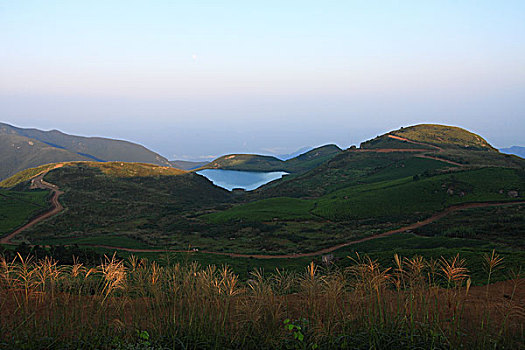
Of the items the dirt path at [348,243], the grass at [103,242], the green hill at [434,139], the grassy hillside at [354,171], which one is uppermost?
the green hill at [434,139]

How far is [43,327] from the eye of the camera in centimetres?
533

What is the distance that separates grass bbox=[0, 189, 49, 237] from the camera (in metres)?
45.5

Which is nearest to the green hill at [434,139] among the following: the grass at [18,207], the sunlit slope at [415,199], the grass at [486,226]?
the sunlit slope at [415,199]

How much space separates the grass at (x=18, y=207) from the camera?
45500 millimetres

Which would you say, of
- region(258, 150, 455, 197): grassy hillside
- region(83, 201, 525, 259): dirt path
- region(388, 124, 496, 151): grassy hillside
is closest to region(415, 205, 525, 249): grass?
region(83, 201, 525, 259): dirt path

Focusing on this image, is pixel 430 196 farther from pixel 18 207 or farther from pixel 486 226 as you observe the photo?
pixel 18 207

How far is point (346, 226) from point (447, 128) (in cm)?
13163

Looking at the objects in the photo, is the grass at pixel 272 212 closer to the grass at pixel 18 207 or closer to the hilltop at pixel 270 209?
the hilltop at pixel 270 209

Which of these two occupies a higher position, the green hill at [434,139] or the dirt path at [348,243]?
the green hill at [434,139]

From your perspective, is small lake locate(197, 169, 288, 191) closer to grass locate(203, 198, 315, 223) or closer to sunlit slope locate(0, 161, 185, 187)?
sunlit slope locate(0, 161, 185, 187)

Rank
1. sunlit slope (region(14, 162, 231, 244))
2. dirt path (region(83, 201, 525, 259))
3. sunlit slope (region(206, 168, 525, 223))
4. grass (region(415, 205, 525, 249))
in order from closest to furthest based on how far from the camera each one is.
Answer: grass (region(415, 205, 525, 249))
dirt path (region(83, 201, 525, 259))
sunlit slope (region(206, 168, 525, 223))
sunlit slope (region(14, 162, 231, 244))

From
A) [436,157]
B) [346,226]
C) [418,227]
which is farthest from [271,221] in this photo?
[436,157]

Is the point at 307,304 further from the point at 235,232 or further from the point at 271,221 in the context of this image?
the point at 271,221

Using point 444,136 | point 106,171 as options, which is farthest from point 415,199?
point 444,136
